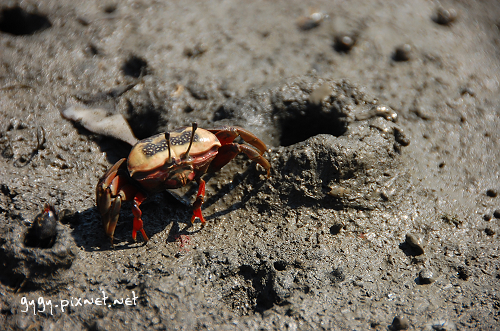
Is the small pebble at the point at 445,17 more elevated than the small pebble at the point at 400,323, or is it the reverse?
the small pebble at the point at 445,17

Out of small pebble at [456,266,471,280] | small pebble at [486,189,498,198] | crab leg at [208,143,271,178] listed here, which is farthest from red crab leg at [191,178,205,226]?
small pebble at [486,189,498,198]

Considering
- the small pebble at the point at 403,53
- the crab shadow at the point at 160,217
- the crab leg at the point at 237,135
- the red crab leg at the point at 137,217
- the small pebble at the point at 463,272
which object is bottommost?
the crab shadow at the point at 160,217

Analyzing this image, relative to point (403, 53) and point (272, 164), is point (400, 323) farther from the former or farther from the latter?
point (403, 53)

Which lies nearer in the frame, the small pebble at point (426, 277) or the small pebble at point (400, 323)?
the small pebble at point (400, 323)

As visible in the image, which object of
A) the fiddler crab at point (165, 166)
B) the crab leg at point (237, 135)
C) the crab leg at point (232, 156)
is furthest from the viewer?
the crab leg at point (237, 135)

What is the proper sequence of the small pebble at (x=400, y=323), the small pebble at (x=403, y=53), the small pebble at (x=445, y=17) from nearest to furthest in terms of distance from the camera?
the small pebble at (x=400, y=323) → the small pebble at (x=403, y=53) → the small pebble at (x=445, y=17)

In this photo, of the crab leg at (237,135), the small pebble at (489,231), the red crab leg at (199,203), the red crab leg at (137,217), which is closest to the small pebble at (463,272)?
the small pebble at (489,231)

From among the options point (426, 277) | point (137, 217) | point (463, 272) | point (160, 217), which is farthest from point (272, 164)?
point (463, 272)

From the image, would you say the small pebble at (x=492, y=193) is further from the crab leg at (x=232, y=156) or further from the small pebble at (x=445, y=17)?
the small pebble at (x=445, y=17)
